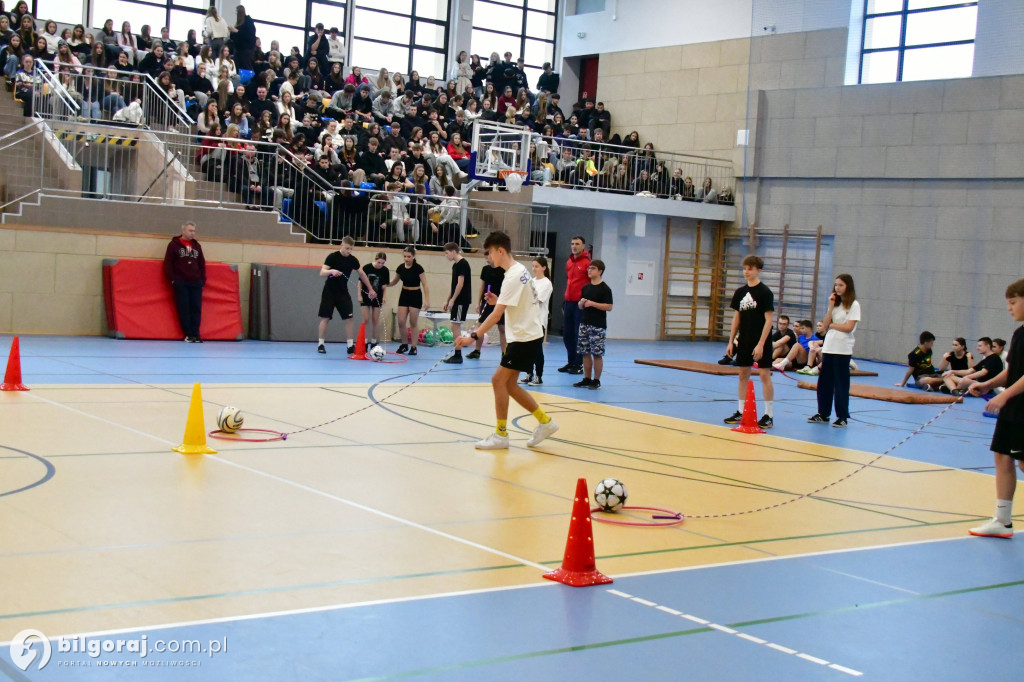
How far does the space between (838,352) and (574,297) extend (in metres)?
5.15

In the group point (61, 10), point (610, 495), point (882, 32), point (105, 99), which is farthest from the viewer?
point (61, 10)

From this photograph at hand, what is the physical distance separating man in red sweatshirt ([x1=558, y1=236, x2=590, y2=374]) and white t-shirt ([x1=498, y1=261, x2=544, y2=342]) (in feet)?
22.1

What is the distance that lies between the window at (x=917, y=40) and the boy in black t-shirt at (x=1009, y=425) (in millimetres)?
19391

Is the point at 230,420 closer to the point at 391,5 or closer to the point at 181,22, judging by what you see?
the point at 181,22

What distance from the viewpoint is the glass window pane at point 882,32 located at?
26281 mm

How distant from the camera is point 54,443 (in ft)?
29.5

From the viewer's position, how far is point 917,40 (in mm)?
25922

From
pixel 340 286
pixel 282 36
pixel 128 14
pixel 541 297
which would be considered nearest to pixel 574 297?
pixel 541 297

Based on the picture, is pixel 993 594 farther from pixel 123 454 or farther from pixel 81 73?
pixel 81 73

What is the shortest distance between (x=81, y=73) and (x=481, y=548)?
60.0ft

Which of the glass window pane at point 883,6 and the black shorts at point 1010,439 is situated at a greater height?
the glass window pane at point 883,6

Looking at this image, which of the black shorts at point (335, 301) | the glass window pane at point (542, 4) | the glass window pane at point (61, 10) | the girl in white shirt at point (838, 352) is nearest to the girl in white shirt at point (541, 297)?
the black shorts at point (335, 301)

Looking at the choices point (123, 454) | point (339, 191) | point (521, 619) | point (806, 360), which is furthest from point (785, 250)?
point (521, 619)

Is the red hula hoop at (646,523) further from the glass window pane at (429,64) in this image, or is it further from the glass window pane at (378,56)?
the glass window pane at (429,64)
